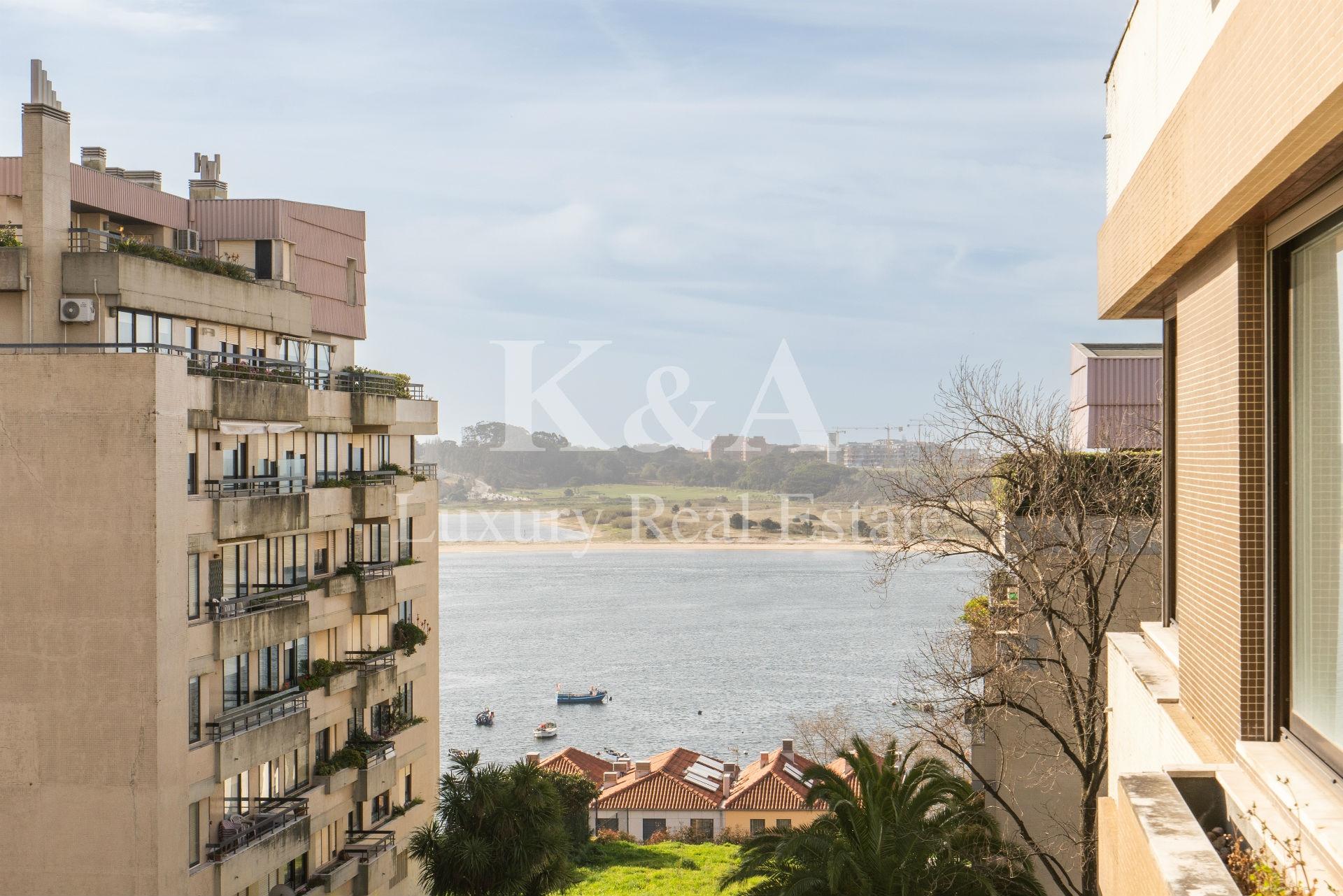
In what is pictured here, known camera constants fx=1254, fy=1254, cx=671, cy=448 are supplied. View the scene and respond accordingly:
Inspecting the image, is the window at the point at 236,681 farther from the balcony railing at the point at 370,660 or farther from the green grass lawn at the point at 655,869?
the green grass lawn at the point at 655,869

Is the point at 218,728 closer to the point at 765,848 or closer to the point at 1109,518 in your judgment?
the point at 765,848

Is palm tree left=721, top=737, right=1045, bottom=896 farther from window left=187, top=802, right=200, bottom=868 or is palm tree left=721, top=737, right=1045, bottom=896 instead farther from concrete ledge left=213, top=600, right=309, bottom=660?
concrete ledge left=213, top=600, right=309, bottom=660

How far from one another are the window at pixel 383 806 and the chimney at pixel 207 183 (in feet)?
46.9

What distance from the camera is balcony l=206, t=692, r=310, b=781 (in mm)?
20406

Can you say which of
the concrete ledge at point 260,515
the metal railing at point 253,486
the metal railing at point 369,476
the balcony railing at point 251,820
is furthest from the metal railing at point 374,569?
the balcony railing at point 251,820

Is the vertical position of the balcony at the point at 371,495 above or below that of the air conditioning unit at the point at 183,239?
below

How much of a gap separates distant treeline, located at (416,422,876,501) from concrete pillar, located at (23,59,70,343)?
116 meters

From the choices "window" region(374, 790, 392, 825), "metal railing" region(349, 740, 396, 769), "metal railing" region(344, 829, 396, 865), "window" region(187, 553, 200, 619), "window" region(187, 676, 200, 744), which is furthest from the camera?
"window" region(374, 790, 392, 825)

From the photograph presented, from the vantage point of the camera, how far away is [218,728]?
66.9ft

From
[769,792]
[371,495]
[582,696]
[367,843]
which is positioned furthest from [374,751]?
[582,696]

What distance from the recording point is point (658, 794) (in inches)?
2335

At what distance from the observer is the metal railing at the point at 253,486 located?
20.7 metres

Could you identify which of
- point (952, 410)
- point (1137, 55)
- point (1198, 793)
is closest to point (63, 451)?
point (952, 410)

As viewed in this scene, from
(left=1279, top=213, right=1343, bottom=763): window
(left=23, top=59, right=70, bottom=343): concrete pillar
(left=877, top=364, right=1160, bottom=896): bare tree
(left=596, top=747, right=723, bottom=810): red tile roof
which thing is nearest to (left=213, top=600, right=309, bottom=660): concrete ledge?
(left=23, top=59, right=70, bottom=343): concrete pillar
